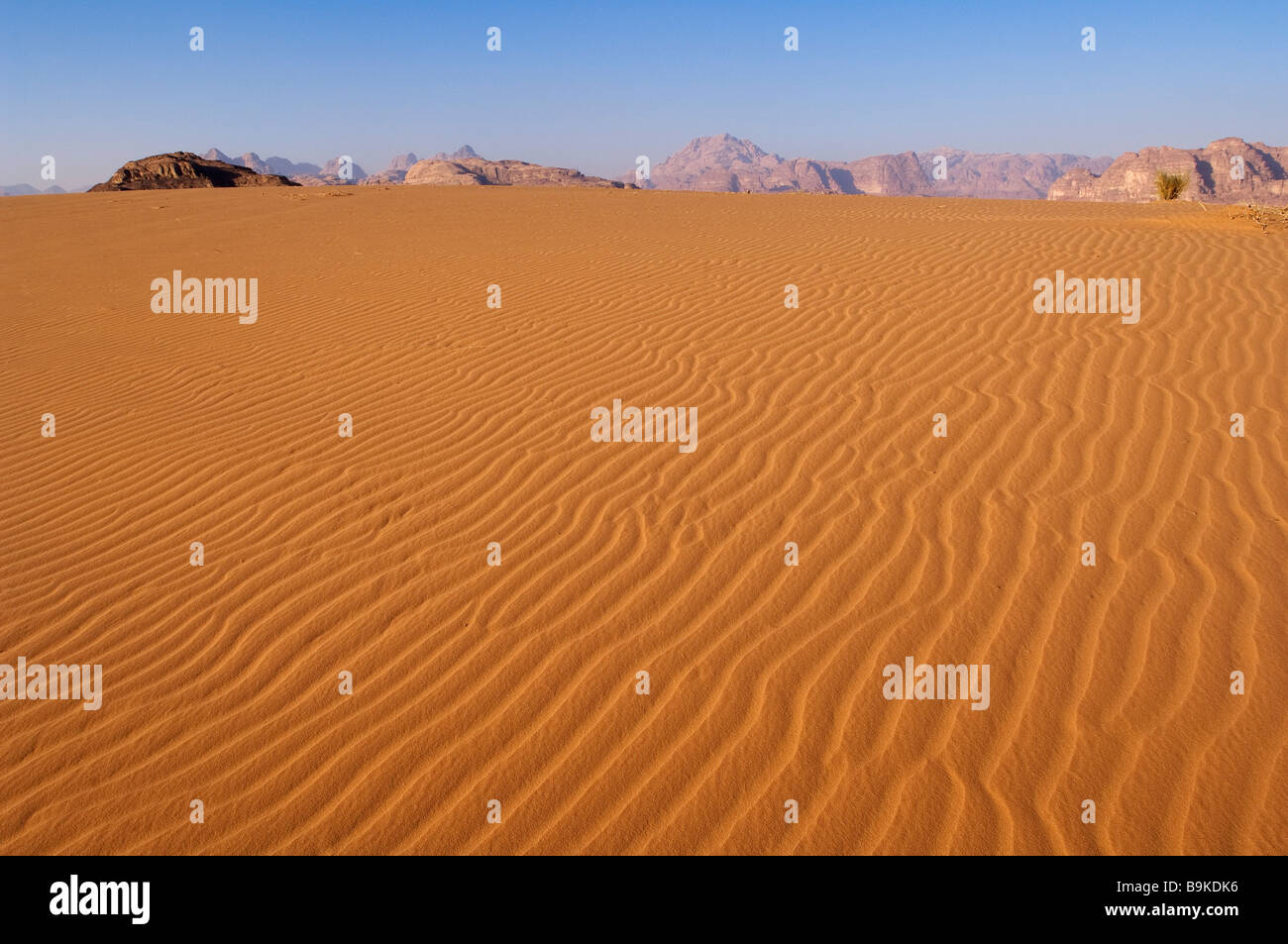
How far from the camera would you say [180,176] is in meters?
29.8

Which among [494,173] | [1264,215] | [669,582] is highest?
[494,173]

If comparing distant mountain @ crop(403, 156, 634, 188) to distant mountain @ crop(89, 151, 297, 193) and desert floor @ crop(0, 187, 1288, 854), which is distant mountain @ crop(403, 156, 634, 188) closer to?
distant mountain @ crop(89, 151, 297, 193)

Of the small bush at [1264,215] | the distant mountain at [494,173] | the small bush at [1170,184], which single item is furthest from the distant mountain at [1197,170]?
the small bush at [1264,215]

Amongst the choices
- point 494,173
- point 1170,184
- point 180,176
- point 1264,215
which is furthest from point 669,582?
point 494,173

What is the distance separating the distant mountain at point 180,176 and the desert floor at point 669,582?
26.6 metres

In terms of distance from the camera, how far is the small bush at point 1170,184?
16719 mm

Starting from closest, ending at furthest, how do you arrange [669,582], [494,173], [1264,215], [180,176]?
[669,582] < [1264,215] < [180,176] < [494,173]

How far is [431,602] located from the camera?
11.5 feet

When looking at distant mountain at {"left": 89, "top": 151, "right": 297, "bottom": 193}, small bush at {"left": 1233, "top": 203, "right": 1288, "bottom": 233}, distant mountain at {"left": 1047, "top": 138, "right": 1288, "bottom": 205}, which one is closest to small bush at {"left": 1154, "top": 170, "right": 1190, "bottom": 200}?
small bush at {"left": 1233, "top": 203, "right": 1288, "bottom": 233}

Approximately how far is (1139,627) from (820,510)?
1513 mm

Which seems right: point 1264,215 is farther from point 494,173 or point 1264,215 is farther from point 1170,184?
point 494,173

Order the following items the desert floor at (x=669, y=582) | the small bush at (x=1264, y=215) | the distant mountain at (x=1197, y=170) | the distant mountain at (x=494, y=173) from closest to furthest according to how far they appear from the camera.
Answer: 1. the desert floor at (x=669, y=582)
2. the small bush at (x=1264, y=215)
3. the distant mountain at (x=494, y=173)
4. the distant mountain at (x=1197, y=170)

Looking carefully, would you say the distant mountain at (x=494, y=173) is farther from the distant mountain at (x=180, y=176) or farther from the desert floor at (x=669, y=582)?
the desert floor at (x=669, y=582)

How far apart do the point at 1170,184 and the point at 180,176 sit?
34.0 metres
